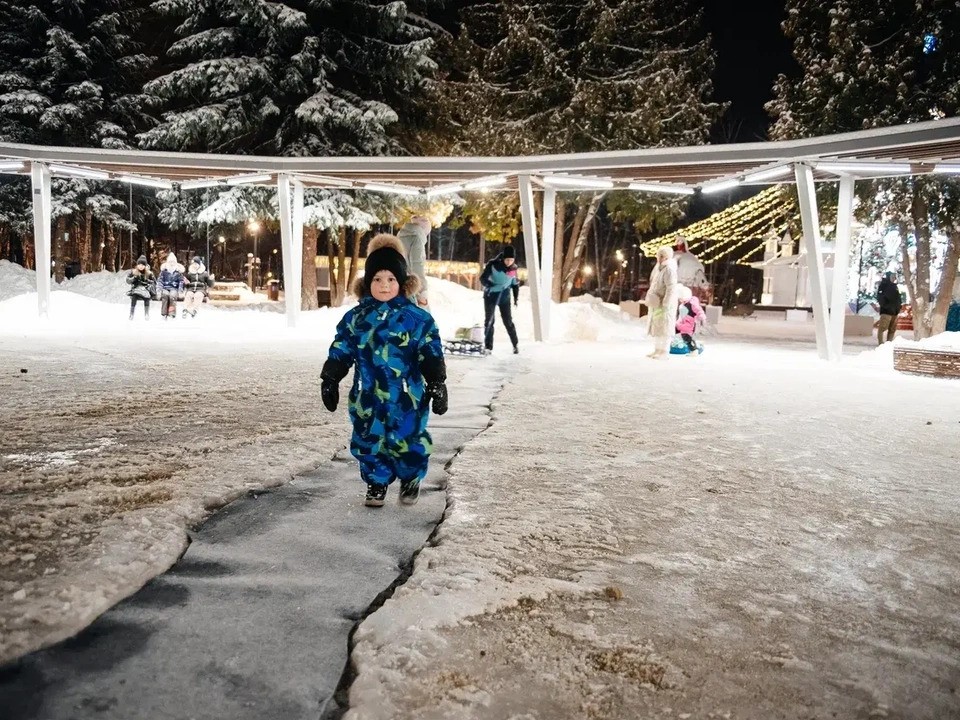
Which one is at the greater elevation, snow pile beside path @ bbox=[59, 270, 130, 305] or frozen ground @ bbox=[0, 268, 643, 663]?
snow pile beside path @ bbox=[59, 270, 130, 305]

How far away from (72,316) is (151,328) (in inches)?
127

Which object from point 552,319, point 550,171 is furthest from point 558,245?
point 550,171

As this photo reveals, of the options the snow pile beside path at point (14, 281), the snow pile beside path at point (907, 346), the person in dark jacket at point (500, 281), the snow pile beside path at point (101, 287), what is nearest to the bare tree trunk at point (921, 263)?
the snow pile beside path at point (907, 346)

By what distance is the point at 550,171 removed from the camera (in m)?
13.3

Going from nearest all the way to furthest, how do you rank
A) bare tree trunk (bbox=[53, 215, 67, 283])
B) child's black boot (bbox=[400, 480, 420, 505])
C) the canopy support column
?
1. child's black boot (bbox=[400, 480, 420, 505])
2. the canopy support column
3. bare tree trunk (bbox=[53, 215, 67, 283])

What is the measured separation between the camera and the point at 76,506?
3385mm

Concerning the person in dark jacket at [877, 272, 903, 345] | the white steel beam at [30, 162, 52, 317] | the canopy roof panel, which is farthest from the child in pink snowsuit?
the white steel beam at [30, 162, 52, 317]

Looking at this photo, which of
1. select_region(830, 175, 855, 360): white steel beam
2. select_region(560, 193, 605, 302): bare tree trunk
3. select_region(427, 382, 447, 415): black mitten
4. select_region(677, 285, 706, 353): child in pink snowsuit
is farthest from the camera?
select_region(560, 193, 605, 302): bare tree trunk

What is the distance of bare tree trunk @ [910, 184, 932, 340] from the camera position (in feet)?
55.5

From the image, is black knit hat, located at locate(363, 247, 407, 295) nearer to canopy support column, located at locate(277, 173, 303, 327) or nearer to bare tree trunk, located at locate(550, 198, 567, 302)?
canopy support column, located at locate(277, 173, 303, 327)

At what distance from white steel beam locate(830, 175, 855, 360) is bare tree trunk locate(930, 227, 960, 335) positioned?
22.4ft

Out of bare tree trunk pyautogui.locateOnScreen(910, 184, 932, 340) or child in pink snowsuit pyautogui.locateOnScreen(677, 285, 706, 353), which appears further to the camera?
bare tree trunk pyautogui.locateOnScreen(910, 184, 932, 340)

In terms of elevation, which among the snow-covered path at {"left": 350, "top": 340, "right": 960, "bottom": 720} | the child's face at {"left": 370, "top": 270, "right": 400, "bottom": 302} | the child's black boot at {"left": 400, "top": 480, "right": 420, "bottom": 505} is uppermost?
the child's face at {"left": 370, "top": 270, "right": 400, "bottom": 302}

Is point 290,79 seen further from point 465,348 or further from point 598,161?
point 465,348
